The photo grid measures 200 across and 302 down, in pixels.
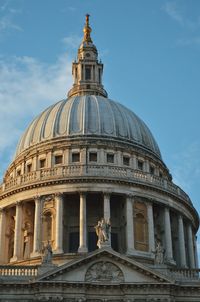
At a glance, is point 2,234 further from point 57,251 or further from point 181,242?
point 181,242

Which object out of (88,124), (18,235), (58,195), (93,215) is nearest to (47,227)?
(18,235)

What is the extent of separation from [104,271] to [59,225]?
11.4 m

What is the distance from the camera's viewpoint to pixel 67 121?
2557 inches

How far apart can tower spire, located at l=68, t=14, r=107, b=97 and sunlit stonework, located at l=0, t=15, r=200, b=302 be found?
0.56m

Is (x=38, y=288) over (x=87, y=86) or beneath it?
beneath

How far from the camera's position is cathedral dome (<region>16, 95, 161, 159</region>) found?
6406cm

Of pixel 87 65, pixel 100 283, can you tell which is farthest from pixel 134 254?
pixel 87 65

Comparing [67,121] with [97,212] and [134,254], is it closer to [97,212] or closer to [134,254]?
[97,212]

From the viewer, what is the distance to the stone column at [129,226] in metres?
54.5

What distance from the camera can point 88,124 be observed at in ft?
211

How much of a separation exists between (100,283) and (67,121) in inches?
970

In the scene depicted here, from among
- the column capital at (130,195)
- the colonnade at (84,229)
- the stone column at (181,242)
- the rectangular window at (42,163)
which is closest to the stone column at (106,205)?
the colonnade at (84,229)

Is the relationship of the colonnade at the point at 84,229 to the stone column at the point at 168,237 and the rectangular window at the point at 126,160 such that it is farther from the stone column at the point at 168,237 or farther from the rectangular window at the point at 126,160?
the rectangular window at the point at 126,160

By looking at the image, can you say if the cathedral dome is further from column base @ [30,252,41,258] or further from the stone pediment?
the stone pediment
